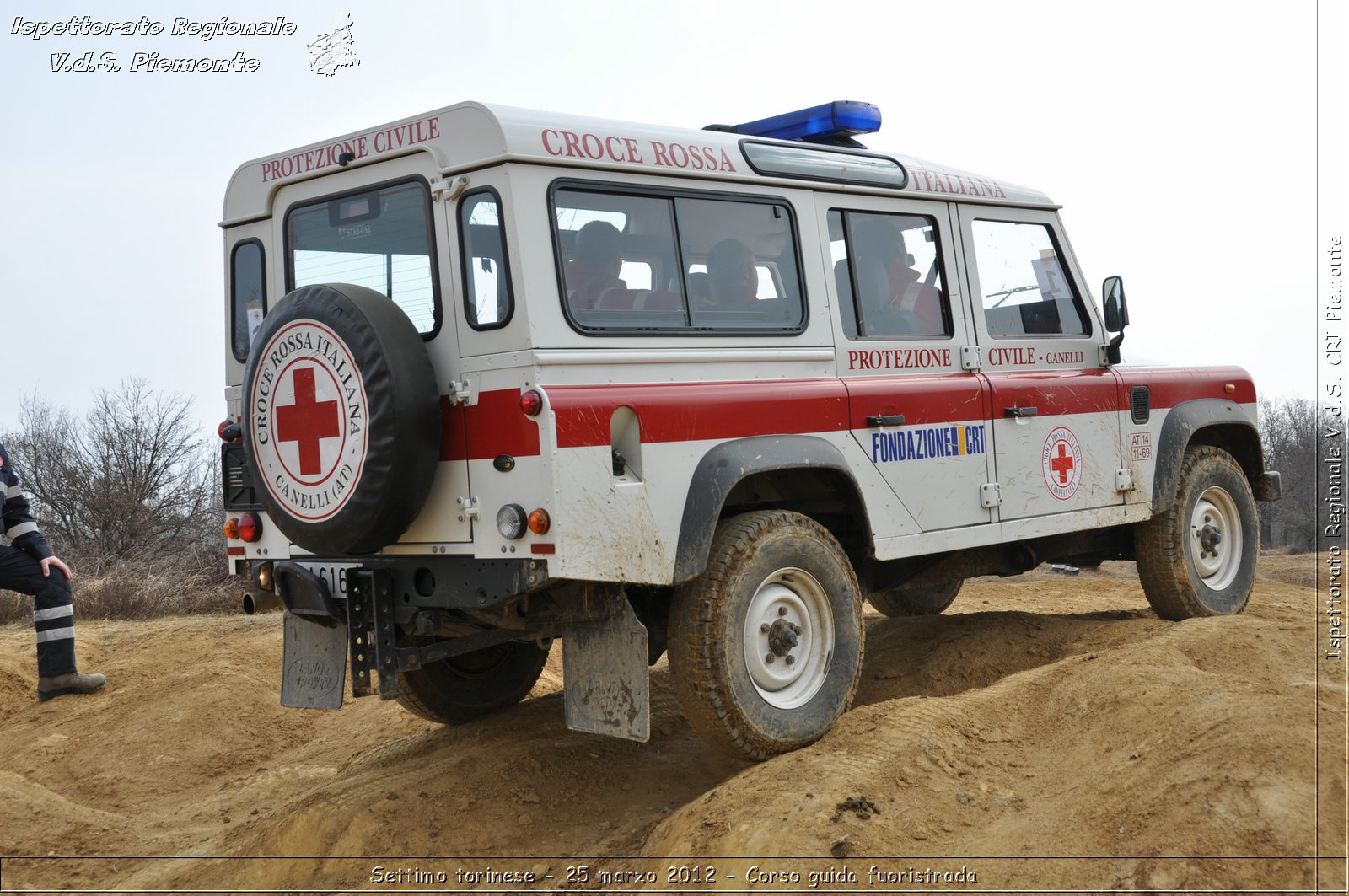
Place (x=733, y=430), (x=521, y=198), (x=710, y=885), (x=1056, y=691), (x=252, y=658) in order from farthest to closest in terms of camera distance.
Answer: (x=252, y=658) → (x=1056, y=691) → (x=733, y=430) → (x=521, y=198) → (x=710, y=885)

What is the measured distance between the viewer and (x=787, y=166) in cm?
555

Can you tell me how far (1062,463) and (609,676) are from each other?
9.76 feet

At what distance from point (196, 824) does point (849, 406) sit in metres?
3.49

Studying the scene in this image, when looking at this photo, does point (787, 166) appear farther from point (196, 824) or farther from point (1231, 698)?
point (196, 824)

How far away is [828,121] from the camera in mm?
6227

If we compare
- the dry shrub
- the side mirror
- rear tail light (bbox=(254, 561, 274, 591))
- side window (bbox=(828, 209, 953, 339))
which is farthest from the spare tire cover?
the dry shrub

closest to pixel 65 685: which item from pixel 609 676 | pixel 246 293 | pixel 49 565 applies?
pixel 49 565

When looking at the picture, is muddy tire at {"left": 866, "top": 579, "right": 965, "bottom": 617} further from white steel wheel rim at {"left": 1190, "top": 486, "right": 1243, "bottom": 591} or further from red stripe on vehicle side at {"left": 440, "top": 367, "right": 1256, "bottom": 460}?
red stripe on vehicle side at {"left": 440, "top": 367, "right": 1256, "bottom": 460}

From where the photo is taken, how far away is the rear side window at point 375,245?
4.87 m

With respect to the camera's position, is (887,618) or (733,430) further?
(887,618)

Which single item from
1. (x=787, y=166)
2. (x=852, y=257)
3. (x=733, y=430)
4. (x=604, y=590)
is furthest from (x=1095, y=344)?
(x=604, y=590)

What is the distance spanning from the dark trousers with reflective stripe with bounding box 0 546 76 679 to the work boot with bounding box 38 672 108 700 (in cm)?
4

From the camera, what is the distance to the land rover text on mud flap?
4.56 m

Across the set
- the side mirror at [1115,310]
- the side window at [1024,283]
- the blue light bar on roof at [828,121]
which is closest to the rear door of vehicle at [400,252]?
the blue light bar on roof at [828,121]
